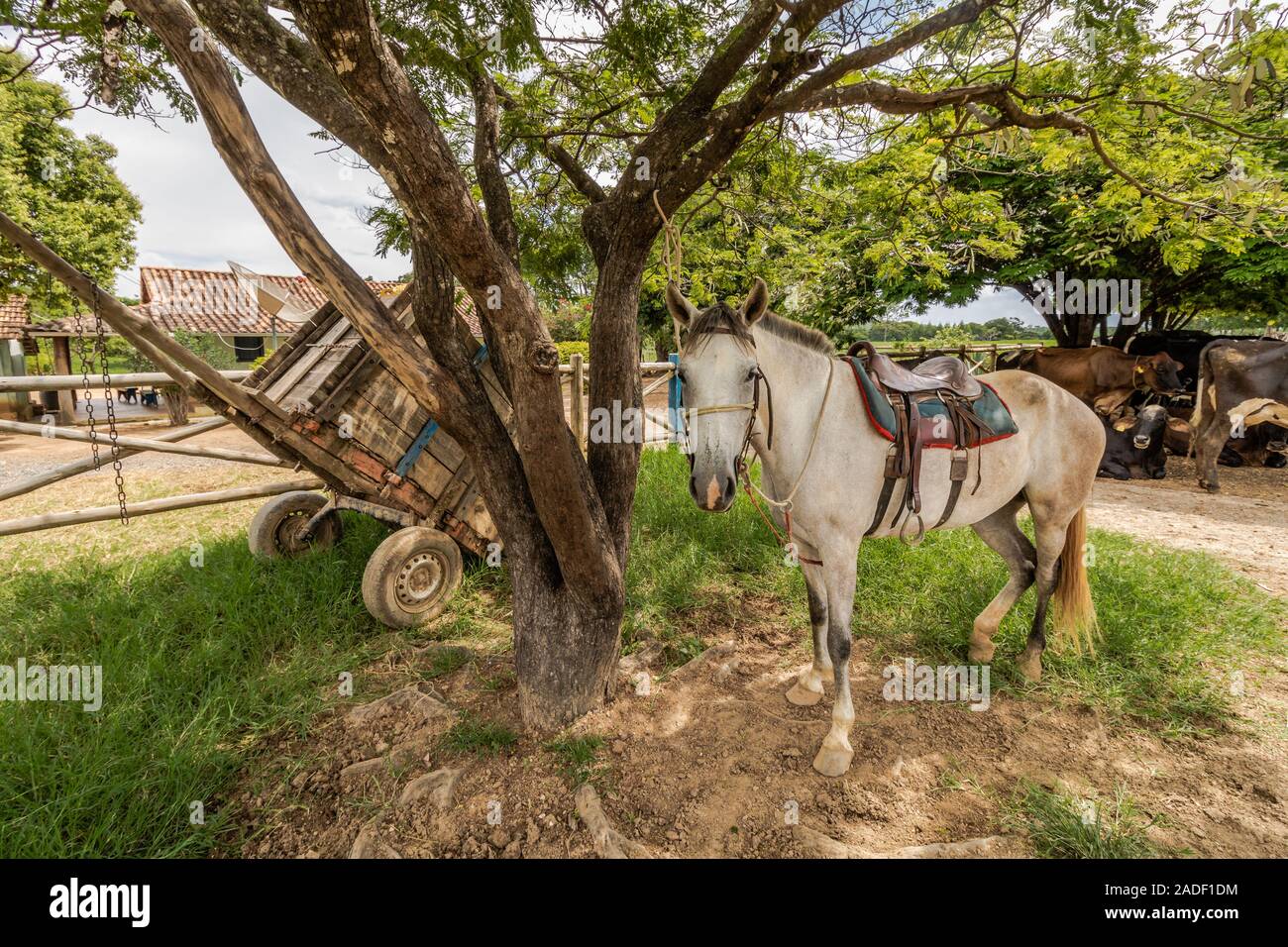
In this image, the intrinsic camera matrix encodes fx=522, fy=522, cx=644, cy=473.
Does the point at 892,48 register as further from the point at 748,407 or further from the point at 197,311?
the point at 197,311

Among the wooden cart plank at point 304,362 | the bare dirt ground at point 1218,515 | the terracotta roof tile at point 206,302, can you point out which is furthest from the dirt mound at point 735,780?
the terracotta roof tile at point 206,302

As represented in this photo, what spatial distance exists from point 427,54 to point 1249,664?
6335mm

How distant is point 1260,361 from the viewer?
7777 mm

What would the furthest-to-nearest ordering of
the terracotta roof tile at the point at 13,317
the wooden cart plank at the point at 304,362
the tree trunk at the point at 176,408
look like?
the terracotta roof tile at the point at 13,317
the tree trunk at the point at 176,408
the wooden cart plank at the point at 304,362

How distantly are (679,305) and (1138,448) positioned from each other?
34.4 feet

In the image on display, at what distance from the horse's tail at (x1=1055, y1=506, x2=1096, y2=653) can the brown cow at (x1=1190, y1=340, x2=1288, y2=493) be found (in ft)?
23.5

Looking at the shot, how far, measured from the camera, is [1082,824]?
2230mm

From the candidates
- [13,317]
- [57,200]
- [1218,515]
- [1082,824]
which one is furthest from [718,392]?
[57,200]

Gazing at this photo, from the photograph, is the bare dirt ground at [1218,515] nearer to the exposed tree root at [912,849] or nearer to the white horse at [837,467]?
the white horse at [837,467]

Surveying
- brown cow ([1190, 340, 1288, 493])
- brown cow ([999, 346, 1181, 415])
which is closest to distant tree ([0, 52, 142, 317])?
brown cow ([999, 346, 1181, 415])

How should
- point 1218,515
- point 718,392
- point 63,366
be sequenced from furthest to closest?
point 63,366 → point 1218,515 → point 718,392

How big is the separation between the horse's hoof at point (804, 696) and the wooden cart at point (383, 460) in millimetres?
2702

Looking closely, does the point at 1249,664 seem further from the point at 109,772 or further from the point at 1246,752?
the point at 109,772

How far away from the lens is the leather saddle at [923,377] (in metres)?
2.97
